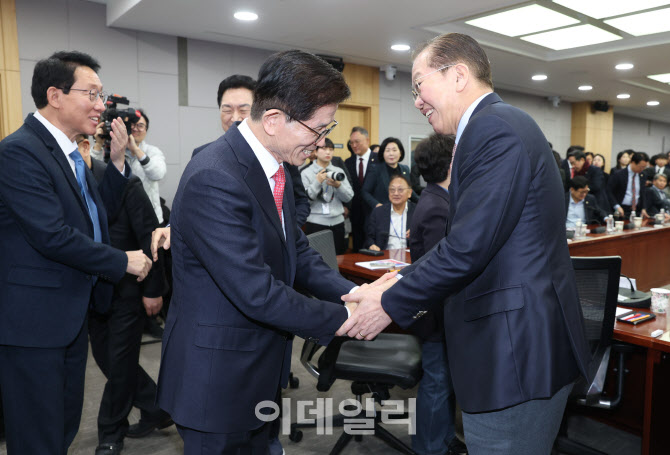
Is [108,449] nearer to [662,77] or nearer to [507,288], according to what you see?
[507,288]

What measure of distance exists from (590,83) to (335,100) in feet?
30.7

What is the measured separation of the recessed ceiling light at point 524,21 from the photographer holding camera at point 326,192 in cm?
248

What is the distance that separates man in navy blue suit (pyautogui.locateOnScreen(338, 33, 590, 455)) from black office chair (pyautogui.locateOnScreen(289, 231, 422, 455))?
84cm

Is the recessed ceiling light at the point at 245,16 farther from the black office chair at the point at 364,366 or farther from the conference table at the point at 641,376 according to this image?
the black office chair at the point at 364,366

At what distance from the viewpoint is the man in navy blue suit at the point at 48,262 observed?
169 centimetres

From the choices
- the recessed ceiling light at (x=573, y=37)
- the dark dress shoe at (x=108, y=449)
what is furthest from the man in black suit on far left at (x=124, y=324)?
the recessed ceiling light at (x=573, y=37)

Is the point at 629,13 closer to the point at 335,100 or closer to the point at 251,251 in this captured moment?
the point at 335,100

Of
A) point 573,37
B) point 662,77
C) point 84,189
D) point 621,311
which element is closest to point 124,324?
point 84,189

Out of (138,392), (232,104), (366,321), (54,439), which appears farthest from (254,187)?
(138,392)

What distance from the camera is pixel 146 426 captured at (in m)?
2.66

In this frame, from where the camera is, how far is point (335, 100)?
131 centimetres

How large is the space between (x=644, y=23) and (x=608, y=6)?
3.19 ft

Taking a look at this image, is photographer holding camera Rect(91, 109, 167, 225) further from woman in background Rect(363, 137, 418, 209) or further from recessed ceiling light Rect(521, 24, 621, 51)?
recessed ceiling light Rect(521, 24, 621, 51)

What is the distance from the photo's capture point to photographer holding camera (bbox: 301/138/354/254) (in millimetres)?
4762
